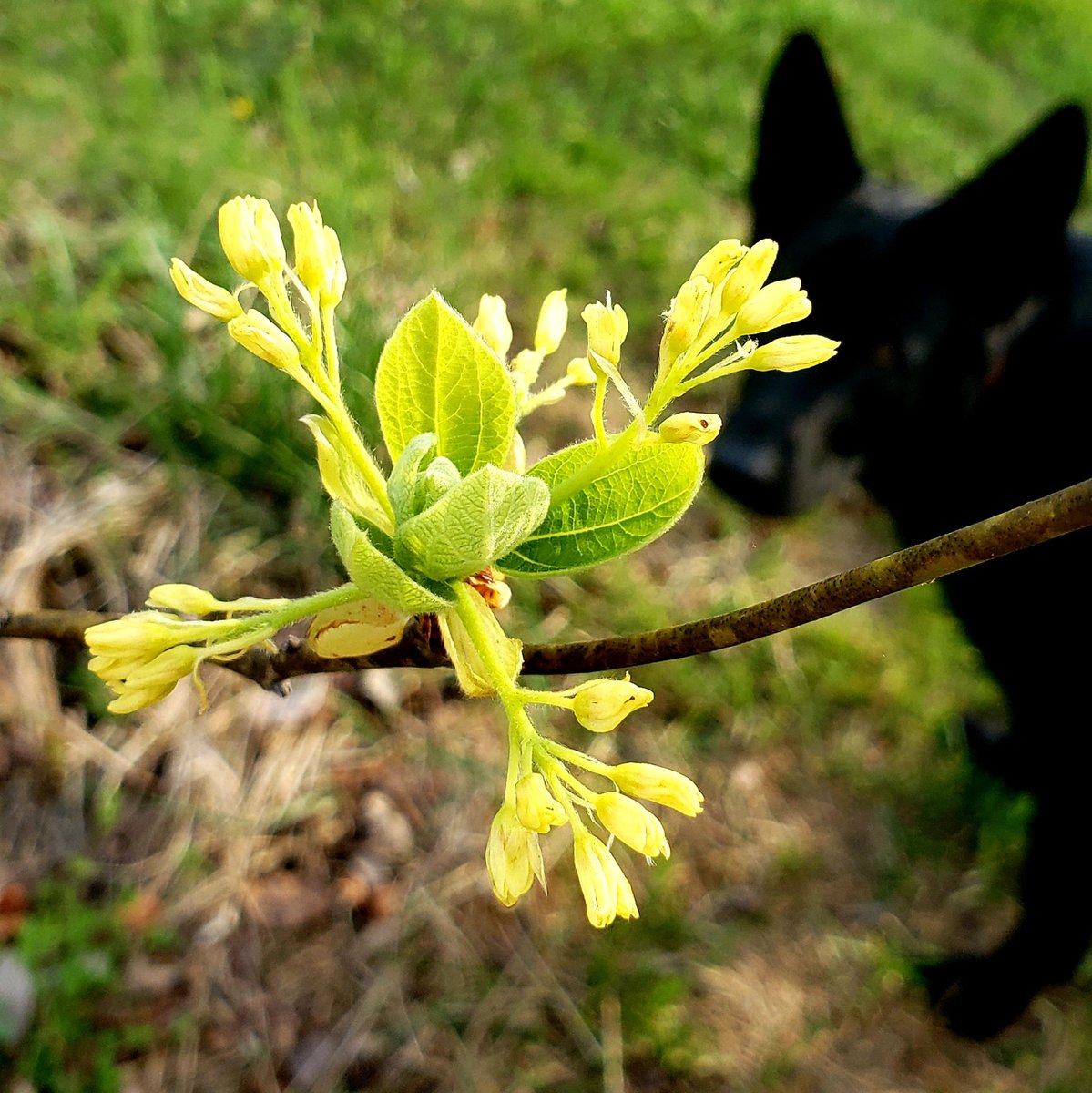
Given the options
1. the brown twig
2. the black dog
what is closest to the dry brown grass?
the black dog

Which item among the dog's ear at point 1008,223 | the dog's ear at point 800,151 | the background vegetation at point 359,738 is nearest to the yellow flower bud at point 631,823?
the background vegetation at point 359,738

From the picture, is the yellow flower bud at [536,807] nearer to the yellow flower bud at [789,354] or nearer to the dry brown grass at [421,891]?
the yellow flower bud at [789,354]

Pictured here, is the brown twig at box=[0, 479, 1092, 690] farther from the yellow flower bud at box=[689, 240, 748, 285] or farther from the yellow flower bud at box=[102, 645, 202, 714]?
the yellow flower bud at box=[689, 240, 748, 285]

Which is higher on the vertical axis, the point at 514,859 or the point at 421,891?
the point at 514,859

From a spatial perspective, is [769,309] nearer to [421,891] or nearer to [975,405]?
[421,891]

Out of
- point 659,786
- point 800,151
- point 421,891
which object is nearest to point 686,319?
point 659,786
